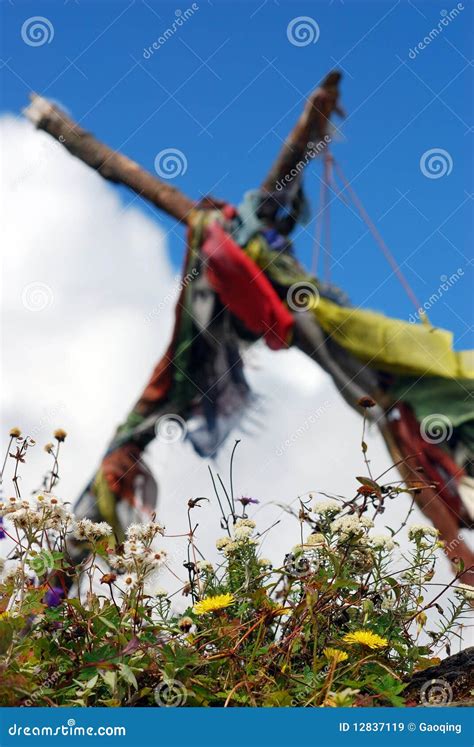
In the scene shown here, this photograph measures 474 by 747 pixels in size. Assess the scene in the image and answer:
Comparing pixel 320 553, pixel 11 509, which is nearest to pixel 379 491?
pixel 320 553

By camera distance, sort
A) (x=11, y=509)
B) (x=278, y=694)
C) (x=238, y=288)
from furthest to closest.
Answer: (x=238, y=288) → (x=11, y=509) → (x=278, y=694)

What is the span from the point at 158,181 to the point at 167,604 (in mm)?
2318

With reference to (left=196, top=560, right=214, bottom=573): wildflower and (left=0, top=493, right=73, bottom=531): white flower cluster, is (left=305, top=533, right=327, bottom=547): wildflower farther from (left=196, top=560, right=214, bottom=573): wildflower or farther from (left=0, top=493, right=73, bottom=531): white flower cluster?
(left=0, top=493, right=73, bottom=531): white flower cluster

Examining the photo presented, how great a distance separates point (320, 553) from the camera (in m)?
1.21

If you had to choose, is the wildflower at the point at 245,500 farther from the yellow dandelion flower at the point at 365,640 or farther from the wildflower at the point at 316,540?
the yellow dandelion flower at the point at 365,640

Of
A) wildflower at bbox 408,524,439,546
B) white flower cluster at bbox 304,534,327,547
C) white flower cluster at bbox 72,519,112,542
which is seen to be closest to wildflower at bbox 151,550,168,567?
white flower cluster at bbox 72,519,112,542

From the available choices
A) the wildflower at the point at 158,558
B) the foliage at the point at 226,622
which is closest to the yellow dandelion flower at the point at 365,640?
the foliage at the point at 226,622

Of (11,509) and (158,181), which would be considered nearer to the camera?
(11,509)

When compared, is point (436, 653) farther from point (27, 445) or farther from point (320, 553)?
point (27, 445)

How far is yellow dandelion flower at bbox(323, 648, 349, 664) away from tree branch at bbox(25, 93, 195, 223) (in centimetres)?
238

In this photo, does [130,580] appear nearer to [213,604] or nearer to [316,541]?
[213,604]

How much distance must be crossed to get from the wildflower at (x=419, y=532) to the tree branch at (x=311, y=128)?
2192mm

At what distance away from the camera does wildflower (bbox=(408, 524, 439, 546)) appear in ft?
3.94

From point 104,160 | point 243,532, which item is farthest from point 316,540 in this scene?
point 104,160
